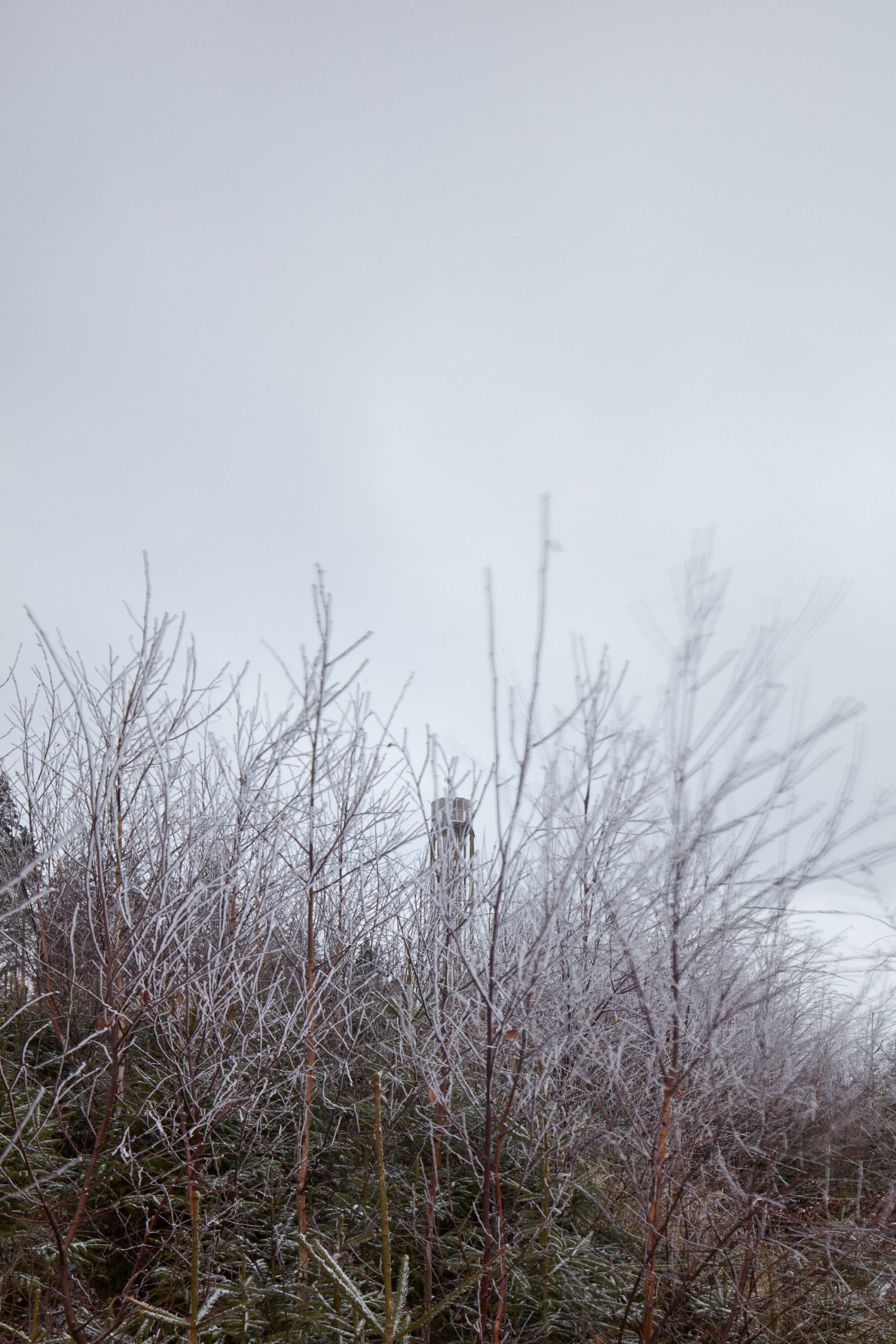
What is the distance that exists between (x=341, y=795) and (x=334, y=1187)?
7.75ft

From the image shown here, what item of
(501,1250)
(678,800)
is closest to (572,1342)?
(501,1250)

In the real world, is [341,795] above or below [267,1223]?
above

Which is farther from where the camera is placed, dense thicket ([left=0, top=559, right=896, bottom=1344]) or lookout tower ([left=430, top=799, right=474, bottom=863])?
lookout tower ([left=430, top=799, right=474, bottom=863])

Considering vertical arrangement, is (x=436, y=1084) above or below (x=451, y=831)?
below

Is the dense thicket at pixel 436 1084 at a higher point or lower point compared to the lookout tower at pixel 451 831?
lower

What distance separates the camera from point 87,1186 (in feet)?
7.92

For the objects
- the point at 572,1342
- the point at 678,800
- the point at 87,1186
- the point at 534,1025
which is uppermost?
the point at 678,800

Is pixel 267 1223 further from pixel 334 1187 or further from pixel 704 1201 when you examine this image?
pixel 704 1201

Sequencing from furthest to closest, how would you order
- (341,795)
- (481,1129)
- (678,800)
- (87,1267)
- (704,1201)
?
(341,795), (481,1129), (87,1267), (704,1201), (678,800)

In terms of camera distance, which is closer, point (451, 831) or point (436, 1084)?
point (436, 1084)

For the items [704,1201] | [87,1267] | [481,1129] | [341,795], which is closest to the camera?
[704,1201]

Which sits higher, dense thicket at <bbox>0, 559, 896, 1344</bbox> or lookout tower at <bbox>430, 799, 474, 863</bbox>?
lookout tower at <bbox>430, 799, 474, 863</bbox>

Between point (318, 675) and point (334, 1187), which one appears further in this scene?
point (334, 1187)

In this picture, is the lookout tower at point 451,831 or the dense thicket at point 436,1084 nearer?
the dense thicket at point 436,1084
